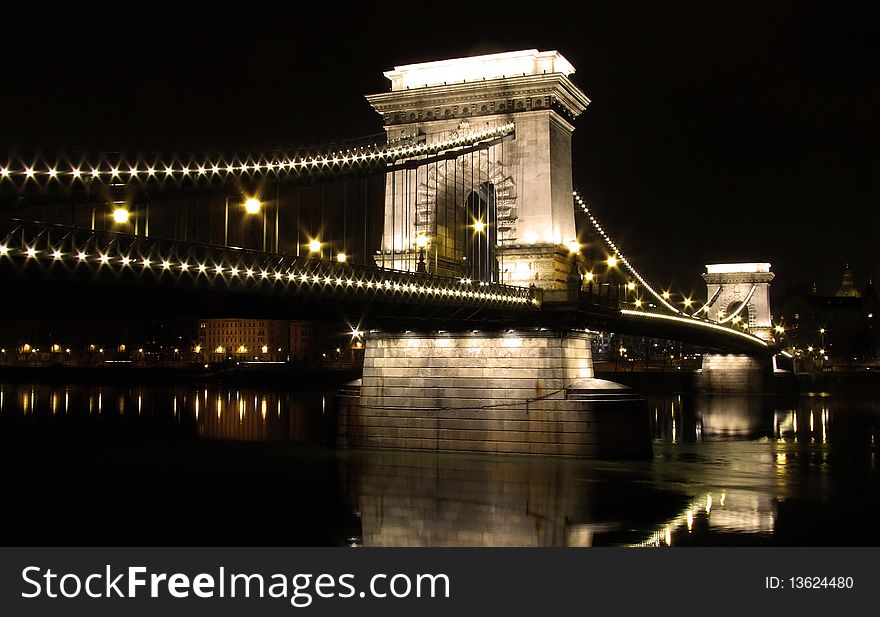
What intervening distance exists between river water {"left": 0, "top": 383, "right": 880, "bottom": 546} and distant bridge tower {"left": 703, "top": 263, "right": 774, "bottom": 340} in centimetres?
4874

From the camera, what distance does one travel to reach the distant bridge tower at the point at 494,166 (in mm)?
39406

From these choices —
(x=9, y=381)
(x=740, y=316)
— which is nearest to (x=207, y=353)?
(x=9, y=381)

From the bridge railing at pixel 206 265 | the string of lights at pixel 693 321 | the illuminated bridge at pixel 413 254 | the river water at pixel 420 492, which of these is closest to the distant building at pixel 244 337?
the string of lights at pixel 693 321

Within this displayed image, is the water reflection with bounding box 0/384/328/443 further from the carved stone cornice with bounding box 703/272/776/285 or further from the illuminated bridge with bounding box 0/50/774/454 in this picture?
the carved stone cornice with bounding box 703/272/776/285

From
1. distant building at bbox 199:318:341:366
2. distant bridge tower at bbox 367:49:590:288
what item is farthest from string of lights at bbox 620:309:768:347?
distant building at bbox 199:318:341:366

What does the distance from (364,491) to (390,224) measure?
14.0 meters

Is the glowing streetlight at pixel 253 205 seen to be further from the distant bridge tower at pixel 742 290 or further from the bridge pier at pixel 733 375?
the distant bridge tower at pixel 742 290

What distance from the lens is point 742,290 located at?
330ft

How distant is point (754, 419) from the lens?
61.5 meters

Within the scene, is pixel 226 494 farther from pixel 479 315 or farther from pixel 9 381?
pixel 9 381

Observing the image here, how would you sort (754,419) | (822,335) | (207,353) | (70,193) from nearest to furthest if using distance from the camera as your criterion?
1. (70,193)
2. (754,419)
3. (207,353)
4. (822,335)

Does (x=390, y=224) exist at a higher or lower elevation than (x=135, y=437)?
higher

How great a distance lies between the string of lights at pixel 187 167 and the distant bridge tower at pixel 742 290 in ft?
227
